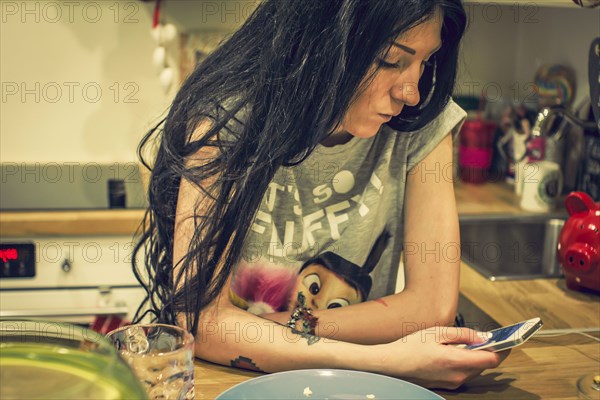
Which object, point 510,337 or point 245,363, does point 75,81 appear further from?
point 510,337

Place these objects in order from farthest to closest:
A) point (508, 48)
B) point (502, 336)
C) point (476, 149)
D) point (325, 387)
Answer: point (508, 48), point (476, 149), point (502, 336), point (325, 387)

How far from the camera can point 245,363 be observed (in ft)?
3.57

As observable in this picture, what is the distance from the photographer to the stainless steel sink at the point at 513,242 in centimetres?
207

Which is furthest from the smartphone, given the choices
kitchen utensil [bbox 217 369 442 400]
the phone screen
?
kitchen utensil [bbox 217 369 442 400]

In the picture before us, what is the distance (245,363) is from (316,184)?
0.41 meters

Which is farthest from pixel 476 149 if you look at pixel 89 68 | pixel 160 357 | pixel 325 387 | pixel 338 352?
pixel 160 357

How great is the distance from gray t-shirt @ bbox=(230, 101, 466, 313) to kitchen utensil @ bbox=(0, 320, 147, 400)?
0.89 meters

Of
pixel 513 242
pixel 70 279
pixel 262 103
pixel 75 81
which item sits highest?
pixel 262 103

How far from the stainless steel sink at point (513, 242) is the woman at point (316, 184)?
2.39ft

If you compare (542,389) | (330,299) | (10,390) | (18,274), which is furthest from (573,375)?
(18,274)

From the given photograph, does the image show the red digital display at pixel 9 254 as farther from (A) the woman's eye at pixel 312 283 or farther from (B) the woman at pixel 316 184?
(A) the woman's eye at pixel 312 283

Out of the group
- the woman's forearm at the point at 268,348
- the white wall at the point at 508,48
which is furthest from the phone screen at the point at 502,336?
the white wall at the point at 508,48

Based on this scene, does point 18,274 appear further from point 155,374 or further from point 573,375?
point 573,375

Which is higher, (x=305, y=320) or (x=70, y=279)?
(x=305, y=320)
